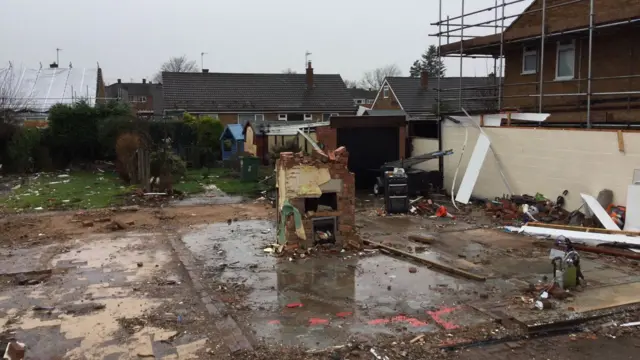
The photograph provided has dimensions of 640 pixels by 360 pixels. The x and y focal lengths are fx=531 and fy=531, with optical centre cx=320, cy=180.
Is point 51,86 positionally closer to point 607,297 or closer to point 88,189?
point 88,189

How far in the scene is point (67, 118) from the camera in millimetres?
24859

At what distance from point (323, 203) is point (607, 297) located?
16.4ft

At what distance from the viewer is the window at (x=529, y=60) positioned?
16828 mm

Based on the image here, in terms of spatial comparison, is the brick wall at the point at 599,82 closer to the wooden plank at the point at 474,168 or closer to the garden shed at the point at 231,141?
the wooden plank at the point at 474,168

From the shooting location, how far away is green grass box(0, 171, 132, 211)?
1498 centimetres

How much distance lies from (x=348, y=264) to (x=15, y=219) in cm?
914

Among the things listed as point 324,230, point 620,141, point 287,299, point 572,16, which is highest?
point 572,16

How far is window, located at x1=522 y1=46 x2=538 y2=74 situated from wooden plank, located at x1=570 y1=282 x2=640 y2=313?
11.2m

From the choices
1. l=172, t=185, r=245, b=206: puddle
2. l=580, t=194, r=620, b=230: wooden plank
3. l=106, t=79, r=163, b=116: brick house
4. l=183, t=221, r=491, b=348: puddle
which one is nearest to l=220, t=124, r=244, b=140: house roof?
l=172, t=185, r=245, b=206: puddle

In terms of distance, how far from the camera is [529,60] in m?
17.1

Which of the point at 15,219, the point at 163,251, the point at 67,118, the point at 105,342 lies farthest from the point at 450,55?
the point at 67,118

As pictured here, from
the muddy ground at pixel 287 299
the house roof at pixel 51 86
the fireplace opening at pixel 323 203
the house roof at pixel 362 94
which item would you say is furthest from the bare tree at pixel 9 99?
the house roof at pixel 362 94

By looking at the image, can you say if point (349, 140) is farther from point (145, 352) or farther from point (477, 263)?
point (145, 352)

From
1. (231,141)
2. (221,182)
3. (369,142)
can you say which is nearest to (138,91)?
(231,141)
